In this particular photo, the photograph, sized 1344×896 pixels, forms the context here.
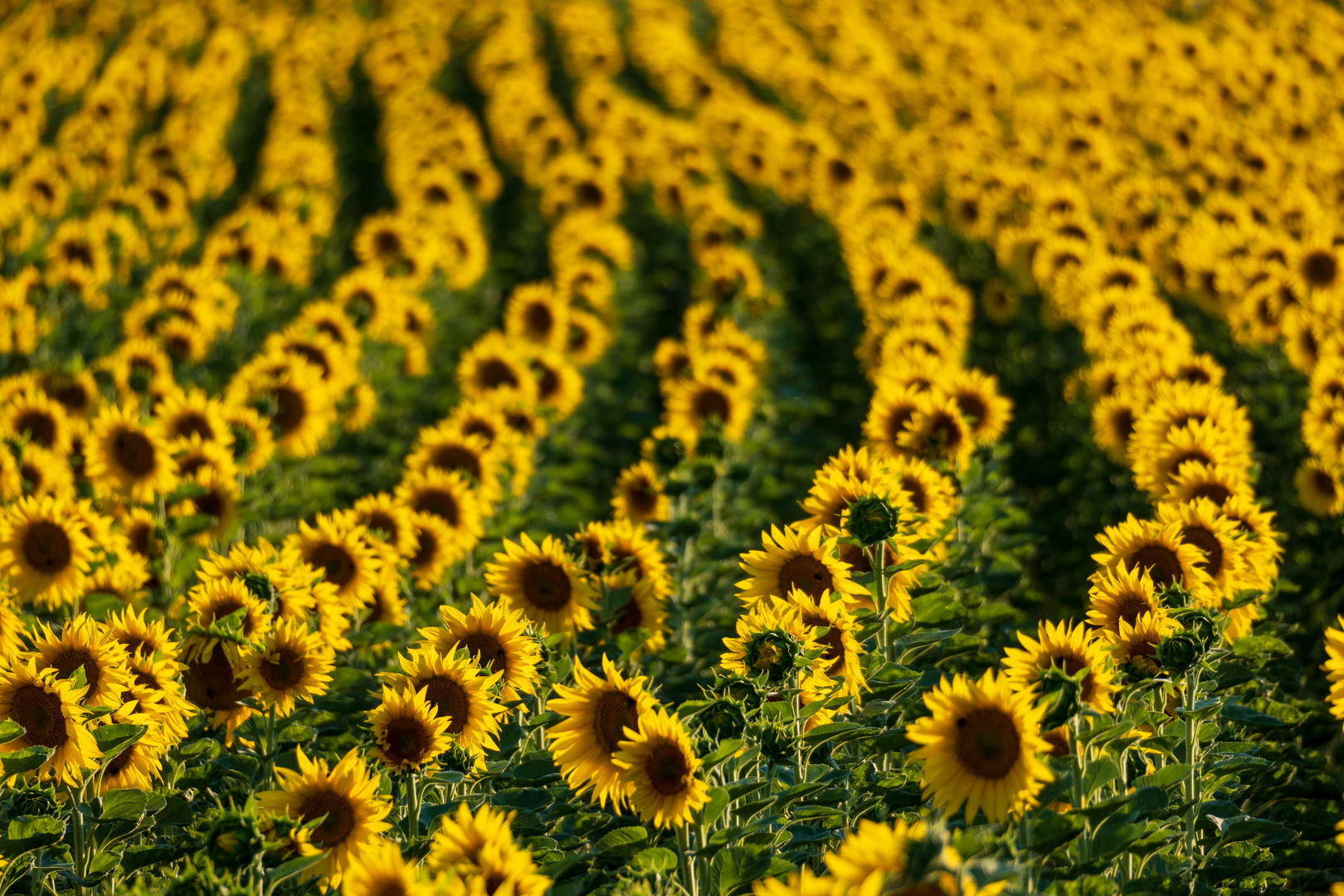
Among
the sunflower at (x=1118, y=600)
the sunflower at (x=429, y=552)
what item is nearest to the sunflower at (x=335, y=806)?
the sunflower at (x=429, y=552)

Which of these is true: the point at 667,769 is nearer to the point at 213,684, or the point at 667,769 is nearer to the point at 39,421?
the point at 213,684

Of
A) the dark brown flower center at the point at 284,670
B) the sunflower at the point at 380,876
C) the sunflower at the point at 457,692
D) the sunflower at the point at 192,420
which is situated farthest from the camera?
the sunflower at the point at 192,420

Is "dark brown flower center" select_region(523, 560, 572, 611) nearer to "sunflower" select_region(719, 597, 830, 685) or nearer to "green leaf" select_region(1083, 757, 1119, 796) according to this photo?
"sunflower" select_region(719, 597, 830, 685)

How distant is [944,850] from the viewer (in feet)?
9.57

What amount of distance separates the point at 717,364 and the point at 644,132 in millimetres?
8672

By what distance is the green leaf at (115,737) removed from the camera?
4.31 meters

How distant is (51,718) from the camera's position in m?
4.40

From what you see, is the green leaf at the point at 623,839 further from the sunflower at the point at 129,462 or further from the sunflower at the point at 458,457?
the sunflower at the point at 129,462

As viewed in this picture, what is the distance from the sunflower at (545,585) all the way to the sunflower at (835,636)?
1380mm

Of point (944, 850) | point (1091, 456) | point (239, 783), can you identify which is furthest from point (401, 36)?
point (944, 850)

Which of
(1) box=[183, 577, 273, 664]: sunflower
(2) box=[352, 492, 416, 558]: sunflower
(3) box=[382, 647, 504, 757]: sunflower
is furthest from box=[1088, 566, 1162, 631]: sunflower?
(2) box=[352, 492, 416, 558]: sunflower

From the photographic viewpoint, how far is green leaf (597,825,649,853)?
431 centimetres

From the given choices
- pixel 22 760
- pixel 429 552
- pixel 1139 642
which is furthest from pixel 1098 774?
pixel 429 552

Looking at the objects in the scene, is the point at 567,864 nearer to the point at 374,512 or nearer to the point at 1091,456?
the point at 374,512
